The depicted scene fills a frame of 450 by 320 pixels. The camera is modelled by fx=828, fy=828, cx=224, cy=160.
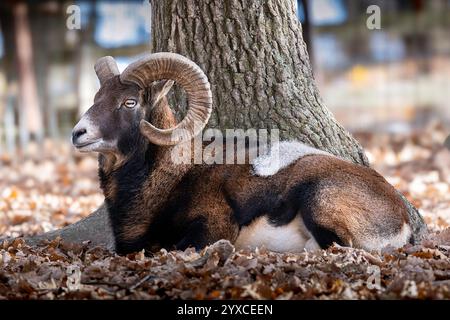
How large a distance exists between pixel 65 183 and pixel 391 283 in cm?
898

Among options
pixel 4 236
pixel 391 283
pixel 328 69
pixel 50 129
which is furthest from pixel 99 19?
pixel 391 283

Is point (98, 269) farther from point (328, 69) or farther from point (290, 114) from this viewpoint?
point (328, 69)

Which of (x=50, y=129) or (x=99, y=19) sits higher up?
(x=99, y=19)

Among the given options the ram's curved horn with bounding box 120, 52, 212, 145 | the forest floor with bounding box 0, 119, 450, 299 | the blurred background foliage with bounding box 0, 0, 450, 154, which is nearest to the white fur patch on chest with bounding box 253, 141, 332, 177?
the ram's curved horn with bounding box 120, 52, 212, 145

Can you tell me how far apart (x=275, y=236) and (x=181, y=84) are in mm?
1612

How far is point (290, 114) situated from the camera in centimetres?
821

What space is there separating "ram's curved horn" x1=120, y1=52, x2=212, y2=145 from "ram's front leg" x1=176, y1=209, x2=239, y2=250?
76 centimetres

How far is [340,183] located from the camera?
723cm

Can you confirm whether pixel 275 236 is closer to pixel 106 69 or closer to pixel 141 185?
pixel 141 185

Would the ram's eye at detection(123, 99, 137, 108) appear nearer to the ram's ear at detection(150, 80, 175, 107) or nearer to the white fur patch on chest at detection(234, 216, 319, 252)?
the ram's ear at detection(150, 80, 175, 107)

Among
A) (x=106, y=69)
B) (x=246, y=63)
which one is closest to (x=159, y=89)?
(x=106, y=69)

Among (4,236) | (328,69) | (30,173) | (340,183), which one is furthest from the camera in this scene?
(328,69)

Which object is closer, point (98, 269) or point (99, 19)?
point (98, 269)
